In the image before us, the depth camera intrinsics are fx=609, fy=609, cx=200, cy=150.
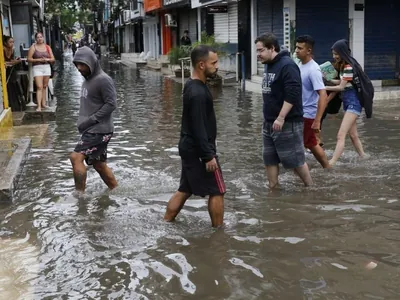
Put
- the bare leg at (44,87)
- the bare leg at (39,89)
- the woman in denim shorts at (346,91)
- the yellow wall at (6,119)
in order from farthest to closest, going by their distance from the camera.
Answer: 1. the bare leg at (44,87)
2. the bare leg at (39,89)
3. the yellow wall at (6,119)
4. the woman in denim shorts at (346,91)

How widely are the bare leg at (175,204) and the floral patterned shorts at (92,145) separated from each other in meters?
1.29

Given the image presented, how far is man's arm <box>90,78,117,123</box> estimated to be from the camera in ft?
20.8

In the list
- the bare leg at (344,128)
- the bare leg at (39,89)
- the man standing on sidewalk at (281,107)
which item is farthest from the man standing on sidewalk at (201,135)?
the bare leg at (39,89)

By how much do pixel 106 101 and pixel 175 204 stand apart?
1.51 meters

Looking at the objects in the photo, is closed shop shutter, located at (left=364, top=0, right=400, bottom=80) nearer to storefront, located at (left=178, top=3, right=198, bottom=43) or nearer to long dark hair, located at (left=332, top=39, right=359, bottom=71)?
long dark hair, located at (left=332, top=39, right=359, bottom=71)

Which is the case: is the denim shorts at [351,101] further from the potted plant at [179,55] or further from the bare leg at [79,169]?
the potted plant at [179,55]

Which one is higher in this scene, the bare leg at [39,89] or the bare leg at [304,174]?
the bare leg at [39,89]

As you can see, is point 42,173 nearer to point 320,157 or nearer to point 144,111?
point 320,157

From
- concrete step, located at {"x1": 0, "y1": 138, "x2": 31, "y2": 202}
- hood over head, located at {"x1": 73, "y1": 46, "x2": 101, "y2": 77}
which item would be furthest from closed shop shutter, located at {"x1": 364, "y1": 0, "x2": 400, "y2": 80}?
hood over head, located at {"x1": 73, "y1": 46, "x2": 101, "y2": 77}

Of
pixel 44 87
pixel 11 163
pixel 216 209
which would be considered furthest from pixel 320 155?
pixel 44 87

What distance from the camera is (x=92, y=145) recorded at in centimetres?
647

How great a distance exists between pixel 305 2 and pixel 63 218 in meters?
12.5

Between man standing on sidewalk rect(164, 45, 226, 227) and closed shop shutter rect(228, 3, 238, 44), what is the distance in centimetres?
1828

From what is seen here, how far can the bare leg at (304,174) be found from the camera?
21.6 feet
